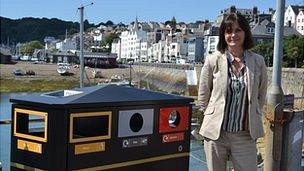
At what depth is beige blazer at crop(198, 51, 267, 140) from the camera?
13.9 feet

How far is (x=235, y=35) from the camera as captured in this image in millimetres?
4312

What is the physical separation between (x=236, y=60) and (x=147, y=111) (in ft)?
2.53

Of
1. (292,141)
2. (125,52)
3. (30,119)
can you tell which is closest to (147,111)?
(30,119)

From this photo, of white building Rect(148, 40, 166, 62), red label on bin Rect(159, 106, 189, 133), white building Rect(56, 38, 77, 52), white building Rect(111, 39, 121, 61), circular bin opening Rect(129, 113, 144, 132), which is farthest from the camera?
white building Rect(56, 38, 77, 52)

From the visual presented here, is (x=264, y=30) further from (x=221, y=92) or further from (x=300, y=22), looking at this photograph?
(x=221, y=92)

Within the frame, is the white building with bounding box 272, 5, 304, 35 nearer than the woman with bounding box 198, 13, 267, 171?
No

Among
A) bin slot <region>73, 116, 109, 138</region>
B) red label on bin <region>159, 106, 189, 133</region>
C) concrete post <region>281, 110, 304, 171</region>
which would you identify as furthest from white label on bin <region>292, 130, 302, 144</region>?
bin slot <region>73, 116, 109, 138</region>

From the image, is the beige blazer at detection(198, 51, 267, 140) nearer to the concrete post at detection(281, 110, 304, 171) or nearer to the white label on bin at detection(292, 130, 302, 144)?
the concrete post at detection(281, 110, 304, 171)

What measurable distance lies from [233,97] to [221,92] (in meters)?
0.09

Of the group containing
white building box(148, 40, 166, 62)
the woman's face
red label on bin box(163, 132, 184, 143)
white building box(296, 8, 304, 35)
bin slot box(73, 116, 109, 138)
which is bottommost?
red label on bin box(163, 132, 184, 143)

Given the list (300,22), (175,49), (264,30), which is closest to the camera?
(264,30)

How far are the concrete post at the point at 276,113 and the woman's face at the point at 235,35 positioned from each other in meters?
2.45

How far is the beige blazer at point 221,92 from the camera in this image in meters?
4.23

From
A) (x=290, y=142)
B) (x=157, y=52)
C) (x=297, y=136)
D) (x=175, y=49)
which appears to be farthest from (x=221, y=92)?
(x=157, y=52)
